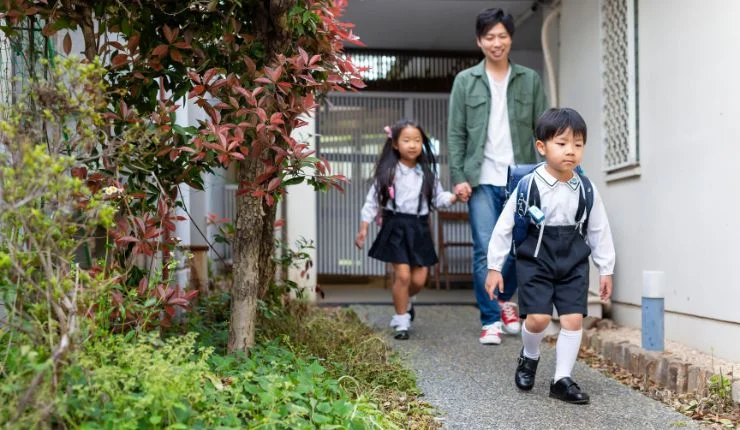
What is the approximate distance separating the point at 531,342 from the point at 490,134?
6.00 ft

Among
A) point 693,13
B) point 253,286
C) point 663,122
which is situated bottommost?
point 253,286

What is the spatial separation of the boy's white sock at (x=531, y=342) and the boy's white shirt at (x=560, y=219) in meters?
0.33

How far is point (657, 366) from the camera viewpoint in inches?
152

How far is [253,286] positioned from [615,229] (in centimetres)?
→ 298

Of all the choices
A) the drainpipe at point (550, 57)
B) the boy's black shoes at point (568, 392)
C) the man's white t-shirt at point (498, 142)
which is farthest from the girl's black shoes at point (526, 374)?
the drainpipe at point (550, 57)

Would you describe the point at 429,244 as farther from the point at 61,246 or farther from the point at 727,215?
the point at 61,246

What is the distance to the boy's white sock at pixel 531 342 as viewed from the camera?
→ 3.67m

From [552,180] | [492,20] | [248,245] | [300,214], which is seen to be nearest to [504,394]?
[552,180]

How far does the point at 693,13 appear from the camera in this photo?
4.19 m

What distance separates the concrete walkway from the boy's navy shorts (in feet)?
1.36

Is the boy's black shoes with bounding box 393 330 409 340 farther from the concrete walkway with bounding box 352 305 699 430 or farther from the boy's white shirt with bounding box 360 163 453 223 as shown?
the boy's white shirt with bounding box 360 163 453 223

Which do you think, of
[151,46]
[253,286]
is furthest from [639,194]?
[151,46]

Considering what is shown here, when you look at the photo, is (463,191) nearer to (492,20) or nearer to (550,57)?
(492,20)

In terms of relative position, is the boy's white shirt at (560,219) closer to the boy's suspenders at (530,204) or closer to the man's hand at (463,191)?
the boy's suspenders at (530,204)
